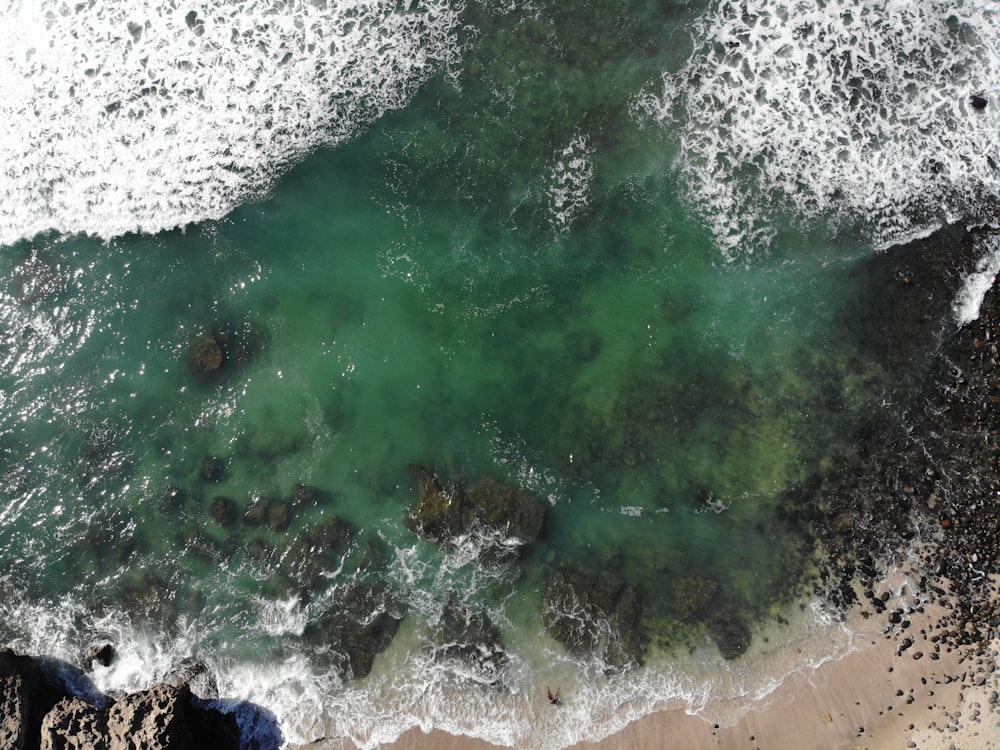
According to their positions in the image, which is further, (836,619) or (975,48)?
(975,48)

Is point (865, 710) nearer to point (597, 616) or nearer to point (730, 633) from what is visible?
point (730, 633)

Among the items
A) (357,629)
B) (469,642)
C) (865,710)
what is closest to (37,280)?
(357,629)

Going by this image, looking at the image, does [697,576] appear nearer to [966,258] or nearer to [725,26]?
[966,258]

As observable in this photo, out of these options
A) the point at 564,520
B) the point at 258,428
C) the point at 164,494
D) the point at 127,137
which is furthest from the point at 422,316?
the point at 127,137

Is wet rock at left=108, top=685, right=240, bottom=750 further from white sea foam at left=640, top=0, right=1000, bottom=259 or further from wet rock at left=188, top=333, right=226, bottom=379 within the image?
white sea foam at left=640, top=0, right=1000, bottom=259

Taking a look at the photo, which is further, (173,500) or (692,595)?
(173,500)

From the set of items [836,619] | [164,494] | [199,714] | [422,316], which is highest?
[422,316]

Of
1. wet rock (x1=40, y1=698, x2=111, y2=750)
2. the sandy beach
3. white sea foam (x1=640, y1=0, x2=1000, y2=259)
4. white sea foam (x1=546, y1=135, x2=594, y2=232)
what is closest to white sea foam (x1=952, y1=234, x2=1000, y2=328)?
white sea foam (x1=640, y1=0, x2=1000, y2=259)
